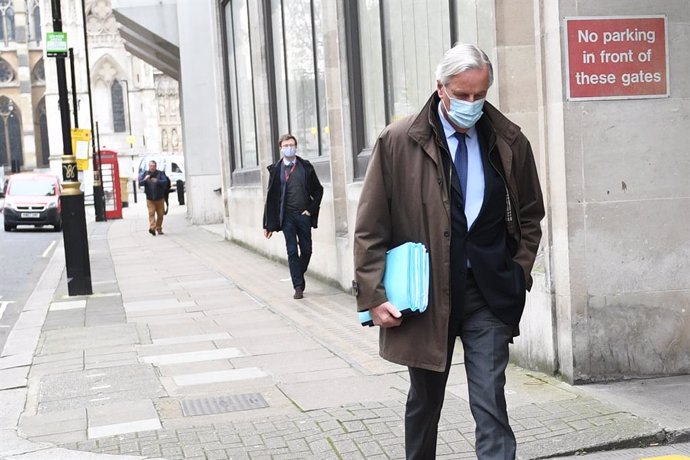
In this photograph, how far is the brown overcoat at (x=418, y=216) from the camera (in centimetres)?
Answer: 405

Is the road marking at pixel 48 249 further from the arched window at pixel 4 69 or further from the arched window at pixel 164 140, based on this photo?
the arched window at pixel 164 140

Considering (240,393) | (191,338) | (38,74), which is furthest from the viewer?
(38,74)

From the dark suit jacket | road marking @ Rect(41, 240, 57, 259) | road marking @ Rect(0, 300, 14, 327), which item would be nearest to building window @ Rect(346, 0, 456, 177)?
the dark suit jacket

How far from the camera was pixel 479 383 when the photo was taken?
4117 mm

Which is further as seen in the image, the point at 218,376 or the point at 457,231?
the point at 218,376

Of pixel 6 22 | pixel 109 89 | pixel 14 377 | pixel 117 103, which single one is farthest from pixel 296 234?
pixel 6 22

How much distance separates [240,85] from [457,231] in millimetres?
17383

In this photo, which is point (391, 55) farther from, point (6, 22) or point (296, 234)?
point (6, 22)

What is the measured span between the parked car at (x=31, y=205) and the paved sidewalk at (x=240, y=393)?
21713 millimetres

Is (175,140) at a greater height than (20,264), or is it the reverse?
(175,140)

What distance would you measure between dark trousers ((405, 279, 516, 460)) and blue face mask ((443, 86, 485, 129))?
2.00 ft

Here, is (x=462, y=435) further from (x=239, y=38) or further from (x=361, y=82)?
(x=239, y=38)

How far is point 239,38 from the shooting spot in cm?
2056

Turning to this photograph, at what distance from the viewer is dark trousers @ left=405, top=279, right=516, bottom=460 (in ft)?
13.3
